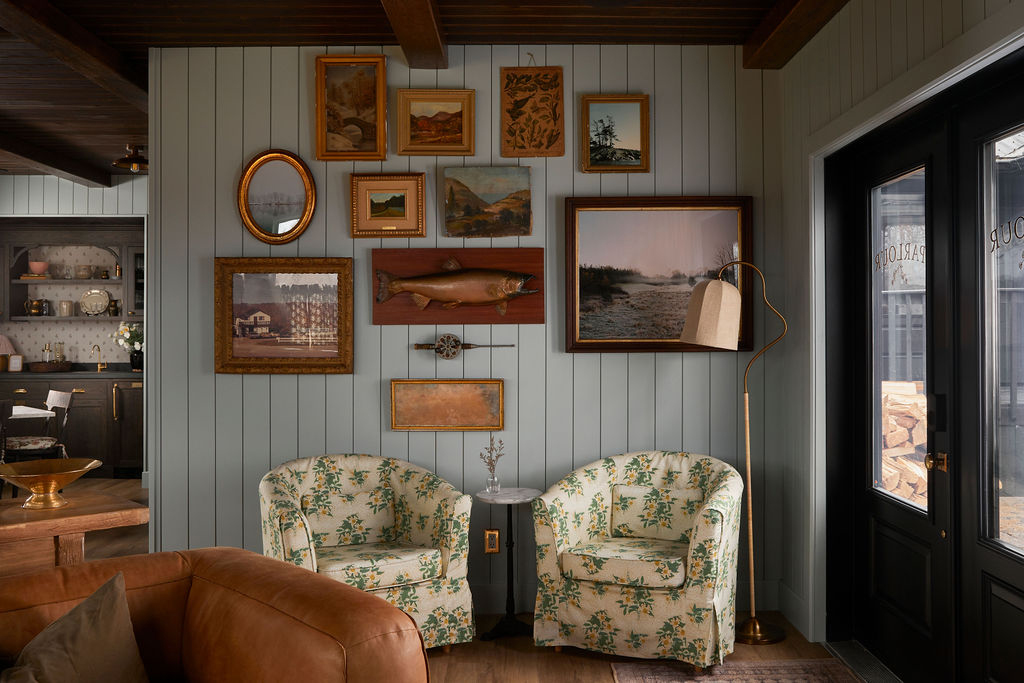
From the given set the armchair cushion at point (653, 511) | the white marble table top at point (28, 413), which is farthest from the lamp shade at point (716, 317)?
the white marble table top at point (28, 413)

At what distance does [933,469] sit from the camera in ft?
8.85

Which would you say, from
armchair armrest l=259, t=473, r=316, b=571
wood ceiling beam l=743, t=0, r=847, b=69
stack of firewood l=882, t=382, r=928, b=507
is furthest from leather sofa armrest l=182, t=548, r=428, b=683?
wood ceiling beam l=743, t=0, r=847, b=69

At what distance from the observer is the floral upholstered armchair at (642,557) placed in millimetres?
2992

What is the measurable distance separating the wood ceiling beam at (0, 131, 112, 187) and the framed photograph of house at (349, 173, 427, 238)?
343 cm

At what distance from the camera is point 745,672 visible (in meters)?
3.06

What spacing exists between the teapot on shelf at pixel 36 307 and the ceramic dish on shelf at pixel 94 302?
0.33 meters

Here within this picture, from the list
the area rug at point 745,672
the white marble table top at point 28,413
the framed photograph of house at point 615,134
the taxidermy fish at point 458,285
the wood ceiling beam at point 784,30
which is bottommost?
the area rug at point 745,672

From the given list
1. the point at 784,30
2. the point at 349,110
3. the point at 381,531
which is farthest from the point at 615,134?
the point at 381,531

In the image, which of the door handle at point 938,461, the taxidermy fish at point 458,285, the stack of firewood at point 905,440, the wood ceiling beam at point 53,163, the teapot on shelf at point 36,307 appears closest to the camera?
the door handle at point 938,461

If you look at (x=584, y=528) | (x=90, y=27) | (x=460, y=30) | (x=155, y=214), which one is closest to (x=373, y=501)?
(x=584, y=528)

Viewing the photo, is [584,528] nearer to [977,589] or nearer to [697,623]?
[697,623]

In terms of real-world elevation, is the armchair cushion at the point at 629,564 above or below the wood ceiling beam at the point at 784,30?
below

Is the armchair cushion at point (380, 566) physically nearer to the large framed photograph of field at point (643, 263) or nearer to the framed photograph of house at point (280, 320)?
the framed photograph of house at point (280, 320)

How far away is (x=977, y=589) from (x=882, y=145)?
1.76 metres
